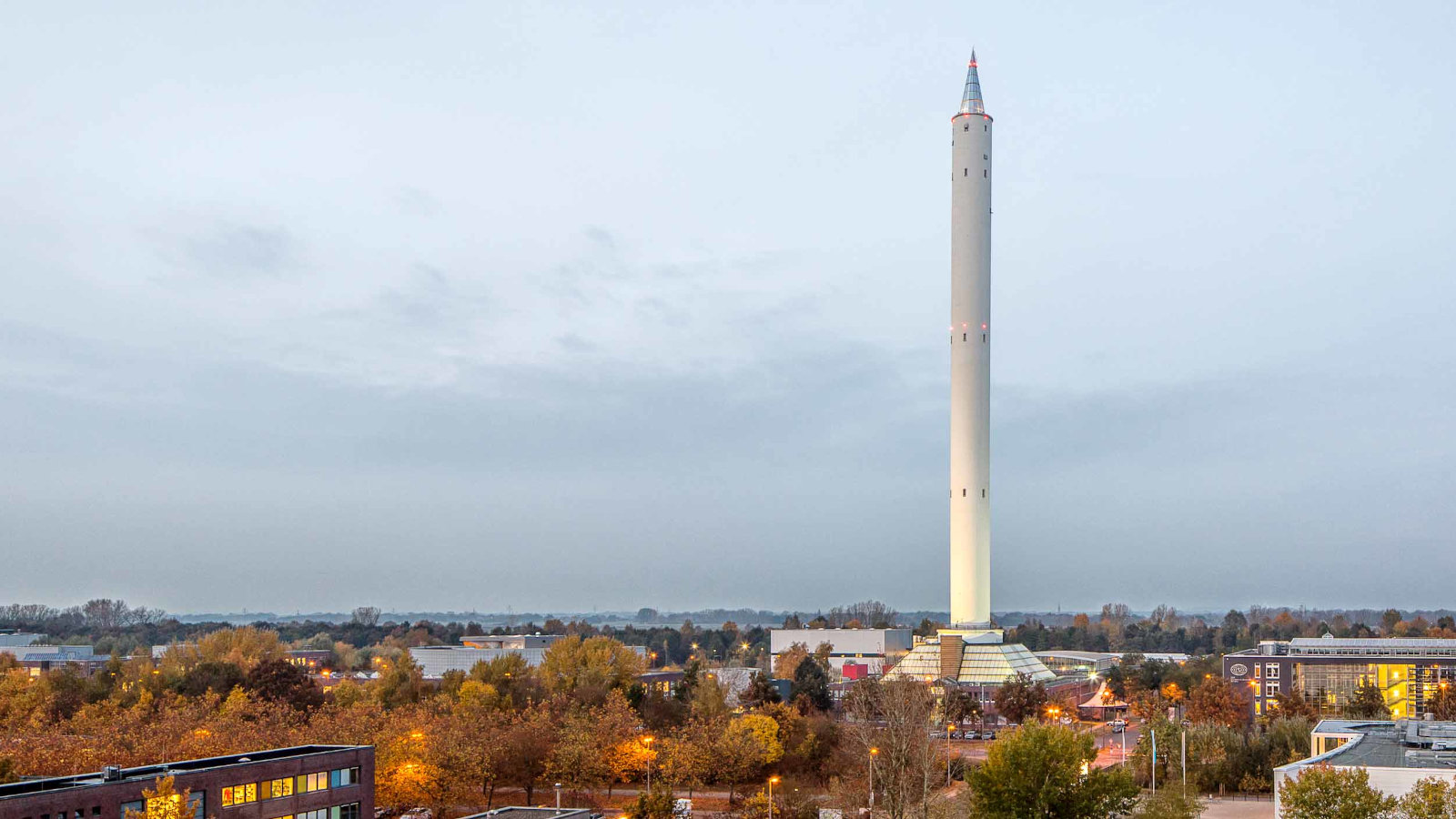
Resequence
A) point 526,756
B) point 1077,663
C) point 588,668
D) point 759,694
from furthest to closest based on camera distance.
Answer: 1. point 1077,663
2. point 588,668
3. point 759,694
4. point 526,756

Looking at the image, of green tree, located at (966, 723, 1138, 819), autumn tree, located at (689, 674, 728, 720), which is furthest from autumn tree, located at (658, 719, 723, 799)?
green tree, located at (966, 723, 1138, 819)

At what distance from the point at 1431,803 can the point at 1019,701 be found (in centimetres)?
6652

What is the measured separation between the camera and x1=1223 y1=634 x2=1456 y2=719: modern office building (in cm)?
10219

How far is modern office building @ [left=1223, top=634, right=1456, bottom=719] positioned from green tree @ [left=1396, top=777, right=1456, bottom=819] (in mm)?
63091

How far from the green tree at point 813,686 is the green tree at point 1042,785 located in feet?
164

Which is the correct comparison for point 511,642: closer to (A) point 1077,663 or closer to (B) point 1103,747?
(A) point 1077,663

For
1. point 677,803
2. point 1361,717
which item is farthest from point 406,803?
point 1361,717

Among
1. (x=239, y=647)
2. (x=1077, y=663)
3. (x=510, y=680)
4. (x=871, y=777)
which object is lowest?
(x=1077, y=663)

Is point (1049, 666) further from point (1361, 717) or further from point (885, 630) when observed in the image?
point (1361, 717)

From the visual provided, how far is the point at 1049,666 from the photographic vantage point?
145250 millimetres

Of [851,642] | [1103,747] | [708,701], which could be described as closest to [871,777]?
[708,701]

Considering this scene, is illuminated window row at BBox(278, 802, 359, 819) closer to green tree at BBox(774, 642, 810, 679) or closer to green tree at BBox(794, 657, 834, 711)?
green tree at BBox(794, 657, 834, 711)

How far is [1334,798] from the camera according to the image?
41.9 meters

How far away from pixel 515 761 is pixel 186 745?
16.9 metres
